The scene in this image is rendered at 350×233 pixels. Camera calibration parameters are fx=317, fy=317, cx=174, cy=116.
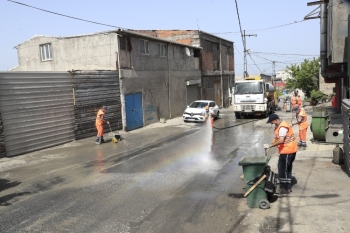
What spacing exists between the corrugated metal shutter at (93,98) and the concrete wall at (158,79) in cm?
63

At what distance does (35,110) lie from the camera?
1309 cm

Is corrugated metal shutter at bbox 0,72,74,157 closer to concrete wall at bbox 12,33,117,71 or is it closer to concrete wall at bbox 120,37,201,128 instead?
concrete wall at bbox 12,33,117,71

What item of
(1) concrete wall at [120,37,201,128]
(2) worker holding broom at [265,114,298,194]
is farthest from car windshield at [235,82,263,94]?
(2) worker holding broom at [265,114,298,194]

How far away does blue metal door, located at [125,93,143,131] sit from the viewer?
18594 millimetres

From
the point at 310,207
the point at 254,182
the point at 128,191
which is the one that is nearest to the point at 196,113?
the point at 128,191

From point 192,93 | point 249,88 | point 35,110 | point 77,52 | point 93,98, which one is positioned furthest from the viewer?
point 192,93

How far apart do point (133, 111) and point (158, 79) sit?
4158 mm

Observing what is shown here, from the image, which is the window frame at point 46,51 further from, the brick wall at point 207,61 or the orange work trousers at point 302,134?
the orange work trousers at point 302,134

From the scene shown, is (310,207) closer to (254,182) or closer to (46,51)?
(254,182)

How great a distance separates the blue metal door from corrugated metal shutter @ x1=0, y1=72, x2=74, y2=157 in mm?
4201

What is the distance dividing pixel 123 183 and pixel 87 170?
2052 millimetres

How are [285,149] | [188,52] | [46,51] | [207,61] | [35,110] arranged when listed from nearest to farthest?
1. [285,149]
2. [35,110]
3. [46,51]
4. [188,52]
5. [207,61]

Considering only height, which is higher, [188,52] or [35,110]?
[188,52]

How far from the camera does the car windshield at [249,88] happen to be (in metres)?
23.2
